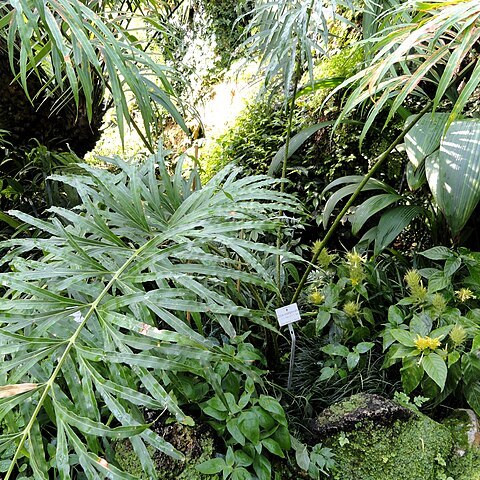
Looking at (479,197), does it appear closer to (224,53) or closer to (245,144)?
(245,144)

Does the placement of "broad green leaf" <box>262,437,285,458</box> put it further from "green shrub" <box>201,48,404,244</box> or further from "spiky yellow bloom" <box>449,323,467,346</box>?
"green shrub" <box>201,48,404,244</box>

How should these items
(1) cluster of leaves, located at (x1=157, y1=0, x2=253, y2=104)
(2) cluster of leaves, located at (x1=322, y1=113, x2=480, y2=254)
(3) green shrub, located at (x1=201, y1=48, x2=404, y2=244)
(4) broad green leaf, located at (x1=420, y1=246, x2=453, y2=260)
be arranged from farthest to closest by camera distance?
(1) cluster of leaves, located at (x1=157, y1=0, x2=253, y2=104)
(3) green shrub, located at (x1=201, y1=48, x2=404, y2=244)
(4) broad green leaf, located at (x1=420, y1=246, x2=453, y2=260)
(2) cluster of leaves, located at (x1=322, y1=113, x2=480, y2=254)

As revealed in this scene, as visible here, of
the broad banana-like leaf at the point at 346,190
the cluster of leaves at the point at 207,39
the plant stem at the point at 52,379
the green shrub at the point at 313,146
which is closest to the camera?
the plant stem at the point at 52,379

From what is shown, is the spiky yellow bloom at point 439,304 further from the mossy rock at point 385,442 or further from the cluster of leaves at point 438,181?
the mossy rock at point 385,442

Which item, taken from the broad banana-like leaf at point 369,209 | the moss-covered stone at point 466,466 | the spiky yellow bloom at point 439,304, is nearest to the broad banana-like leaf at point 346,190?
the broad banana-like leaf at point 369,209

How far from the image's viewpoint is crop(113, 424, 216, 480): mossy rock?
38.5 inches

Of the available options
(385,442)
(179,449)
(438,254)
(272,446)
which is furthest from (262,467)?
(438,254)

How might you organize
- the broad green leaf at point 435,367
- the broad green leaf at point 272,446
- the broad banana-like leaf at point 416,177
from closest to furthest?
the broad green leaf at point 272,446 → the broad green leaf at point 435,367 → the broad banana-like leaf at point 416,177

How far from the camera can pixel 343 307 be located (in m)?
1.43

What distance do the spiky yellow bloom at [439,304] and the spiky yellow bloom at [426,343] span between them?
0.14 metres

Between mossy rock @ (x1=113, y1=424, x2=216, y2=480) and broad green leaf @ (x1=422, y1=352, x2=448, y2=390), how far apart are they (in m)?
0.55

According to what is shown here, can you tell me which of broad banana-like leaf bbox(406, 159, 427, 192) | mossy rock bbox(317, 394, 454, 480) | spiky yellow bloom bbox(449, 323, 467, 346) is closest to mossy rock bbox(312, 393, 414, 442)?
mossy rock bbox(317, 394, 454, 480)

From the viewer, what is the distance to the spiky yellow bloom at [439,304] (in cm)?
127

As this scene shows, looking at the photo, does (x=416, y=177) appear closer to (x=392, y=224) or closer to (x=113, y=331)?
(x=392, y=224)
